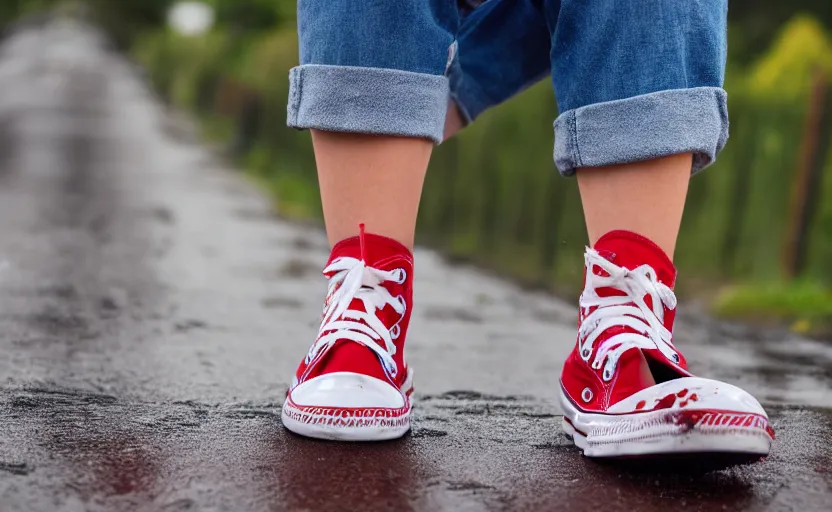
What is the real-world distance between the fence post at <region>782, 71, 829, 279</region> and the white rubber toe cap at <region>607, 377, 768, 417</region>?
125 inches

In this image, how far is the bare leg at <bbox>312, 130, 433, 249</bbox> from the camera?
1587mm

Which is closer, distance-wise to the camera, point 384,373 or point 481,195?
point 384,373

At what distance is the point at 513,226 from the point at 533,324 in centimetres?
222

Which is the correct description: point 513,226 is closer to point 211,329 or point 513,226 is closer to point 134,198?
point 134,198

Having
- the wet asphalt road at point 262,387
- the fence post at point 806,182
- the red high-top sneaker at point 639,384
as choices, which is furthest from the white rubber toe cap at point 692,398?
the fence post at point 806,182

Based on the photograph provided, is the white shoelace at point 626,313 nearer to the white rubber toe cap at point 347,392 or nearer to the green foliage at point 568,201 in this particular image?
the white rubber toe cap at point 347,392

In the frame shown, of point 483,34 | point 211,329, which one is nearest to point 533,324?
point 211,329

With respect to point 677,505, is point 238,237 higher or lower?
lower

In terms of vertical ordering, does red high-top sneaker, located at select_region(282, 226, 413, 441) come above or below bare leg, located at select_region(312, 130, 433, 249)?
below

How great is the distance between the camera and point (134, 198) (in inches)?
239

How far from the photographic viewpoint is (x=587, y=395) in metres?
1.55

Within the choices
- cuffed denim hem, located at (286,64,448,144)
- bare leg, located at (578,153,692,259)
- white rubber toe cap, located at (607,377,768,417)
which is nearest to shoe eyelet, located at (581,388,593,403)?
white rubber toe cap, located at (607,377,768,417)

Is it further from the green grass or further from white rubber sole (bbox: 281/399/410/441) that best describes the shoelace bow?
the green grass

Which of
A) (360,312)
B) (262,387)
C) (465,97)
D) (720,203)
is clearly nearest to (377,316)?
(360,312)
